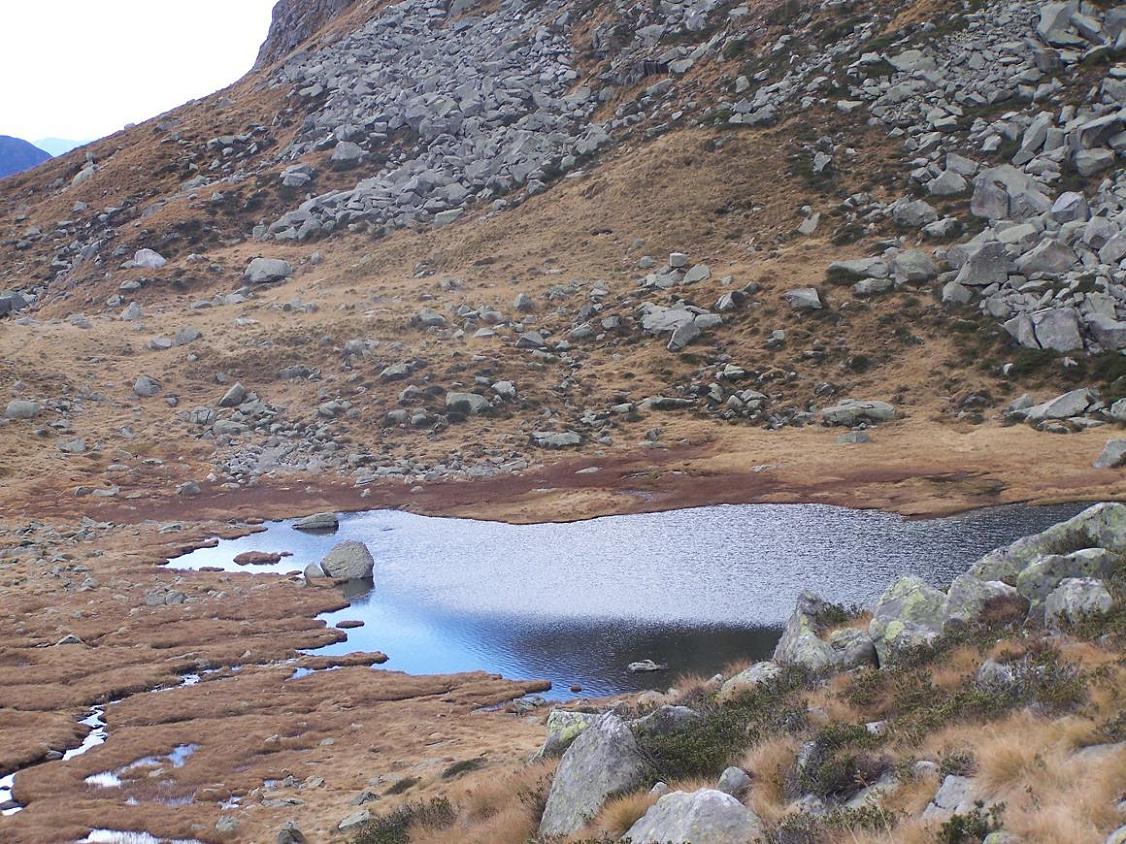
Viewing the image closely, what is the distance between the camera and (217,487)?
64375 millimetres

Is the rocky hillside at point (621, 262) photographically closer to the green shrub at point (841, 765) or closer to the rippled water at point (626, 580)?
the rippled water at point (626, 580)

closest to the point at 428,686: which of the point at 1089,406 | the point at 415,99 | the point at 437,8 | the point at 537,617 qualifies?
the point at 537,617

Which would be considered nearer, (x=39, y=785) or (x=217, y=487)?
(x=39, y=785)

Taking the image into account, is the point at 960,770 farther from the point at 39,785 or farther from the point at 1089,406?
the point at 1089,406

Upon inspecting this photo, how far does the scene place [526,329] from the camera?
257 ft

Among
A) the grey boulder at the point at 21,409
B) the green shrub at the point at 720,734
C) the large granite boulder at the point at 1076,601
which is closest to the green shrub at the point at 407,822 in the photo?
the green shrub at the point at 720,734

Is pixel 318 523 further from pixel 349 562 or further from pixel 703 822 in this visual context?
pixel 703 822

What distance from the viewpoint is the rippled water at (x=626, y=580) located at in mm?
35281

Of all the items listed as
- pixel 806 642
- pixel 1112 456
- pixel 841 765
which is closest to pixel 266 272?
pixel 1112 456

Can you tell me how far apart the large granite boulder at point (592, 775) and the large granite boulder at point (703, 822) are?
2571 millimetres

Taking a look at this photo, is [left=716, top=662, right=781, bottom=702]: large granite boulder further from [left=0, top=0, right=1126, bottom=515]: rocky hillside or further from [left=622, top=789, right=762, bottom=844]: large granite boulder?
[left=0, top=0, right=1126, bottom=515]: rocky hillside

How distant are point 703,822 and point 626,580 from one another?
30.2 m

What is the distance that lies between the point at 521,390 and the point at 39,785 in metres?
46.2

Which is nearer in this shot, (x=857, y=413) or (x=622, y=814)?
A: (x=622, y=814)
